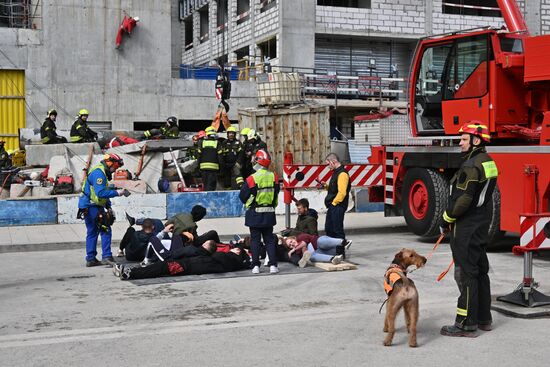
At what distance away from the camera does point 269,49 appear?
37.8 metres

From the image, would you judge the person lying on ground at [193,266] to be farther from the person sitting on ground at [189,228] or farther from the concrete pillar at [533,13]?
the concrete pillar at [533,13]

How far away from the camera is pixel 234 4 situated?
138 feet

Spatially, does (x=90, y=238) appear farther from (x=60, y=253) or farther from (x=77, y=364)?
(x=77, y=364)

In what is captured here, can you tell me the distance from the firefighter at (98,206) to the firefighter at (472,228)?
5.73 m

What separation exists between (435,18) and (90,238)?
28.8 meters

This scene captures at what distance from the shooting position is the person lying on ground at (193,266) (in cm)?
1022

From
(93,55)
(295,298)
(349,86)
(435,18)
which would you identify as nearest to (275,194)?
(295,298)

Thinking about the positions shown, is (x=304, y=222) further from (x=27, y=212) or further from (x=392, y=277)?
(x=27, y=212)

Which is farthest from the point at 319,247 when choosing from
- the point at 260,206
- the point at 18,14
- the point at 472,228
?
the point at 18,14

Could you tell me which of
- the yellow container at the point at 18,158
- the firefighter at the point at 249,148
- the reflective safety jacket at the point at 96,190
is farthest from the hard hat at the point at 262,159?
the yellow container at the point at 18,158

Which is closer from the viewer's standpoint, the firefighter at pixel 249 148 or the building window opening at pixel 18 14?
the firefighter at pixel 249 148

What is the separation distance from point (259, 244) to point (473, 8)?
3095 centimetres

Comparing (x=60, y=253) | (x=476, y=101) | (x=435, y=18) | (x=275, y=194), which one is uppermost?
(x=435, y=18)

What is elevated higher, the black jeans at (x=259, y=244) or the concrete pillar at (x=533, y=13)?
the concrete pillar at (x=533, y=13)
